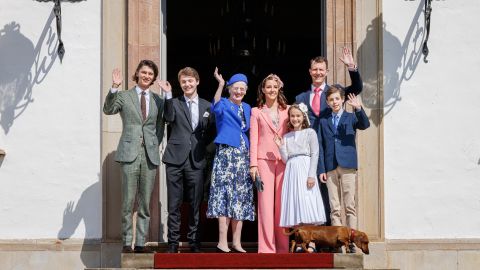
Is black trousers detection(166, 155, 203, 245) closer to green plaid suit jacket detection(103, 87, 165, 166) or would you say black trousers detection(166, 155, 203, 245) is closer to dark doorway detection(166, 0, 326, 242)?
green plaid suit jacket detection(103, 87, 165, 166)

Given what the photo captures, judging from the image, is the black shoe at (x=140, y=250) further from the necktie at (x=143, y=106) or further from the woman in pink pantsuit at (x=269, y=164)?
the necktie at (x=143, y=106)

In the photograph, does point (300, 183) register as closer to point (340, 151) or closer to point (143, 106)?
point (340, 151)

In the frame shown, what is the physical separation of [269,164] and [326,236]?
98cm

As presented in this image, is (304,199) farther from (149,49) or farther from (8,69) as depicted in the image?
(8,69)

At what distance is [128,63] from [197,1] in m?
3.82

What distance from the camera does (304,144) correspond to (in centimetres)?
1302

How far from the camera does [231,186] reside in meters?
13.1

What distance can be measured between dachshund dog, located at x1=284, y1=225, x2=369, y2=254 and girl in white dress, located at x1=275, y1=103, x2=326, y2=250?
18cm

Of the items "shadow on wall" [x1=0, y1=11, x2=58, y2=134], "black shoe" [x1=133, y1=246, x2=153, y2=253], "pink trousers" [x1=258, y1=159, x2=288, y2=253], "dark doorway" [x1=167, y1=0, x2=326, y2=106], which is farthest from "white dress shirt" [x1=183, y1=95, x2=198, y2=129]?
"dark doorway" [x1=167, y1=0, x2=326, y2=106]

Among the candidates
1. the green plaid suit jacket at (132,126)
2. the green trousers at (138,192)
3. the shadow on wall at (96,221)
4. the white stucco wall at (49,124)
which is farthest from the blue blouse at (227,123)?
the white stucco wall at (49,124)

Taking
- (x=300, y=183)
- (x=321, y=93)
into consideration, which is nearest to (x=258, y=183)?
(x=300, y=183)

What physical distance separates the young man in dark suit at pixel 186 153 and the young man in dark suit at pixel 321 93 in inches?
38.6

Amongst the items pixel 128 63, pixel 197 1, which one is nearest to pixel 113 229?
pixel 128 63

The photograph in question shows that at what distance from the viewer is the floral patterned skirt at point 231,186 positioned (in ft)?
42.9
